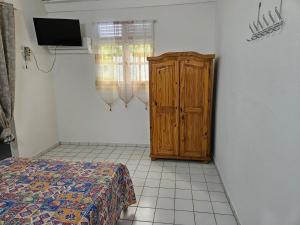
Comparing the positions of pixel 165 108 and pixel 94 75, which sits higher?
pixel 94 75

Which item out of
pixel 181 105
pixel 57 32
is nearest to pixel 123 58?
pixel 57 32

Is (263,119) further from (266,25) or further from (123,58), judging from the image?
(123,58)

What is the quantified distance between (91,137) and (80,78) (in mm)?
1251

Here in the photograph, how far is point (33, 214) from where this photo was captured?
4.41ft

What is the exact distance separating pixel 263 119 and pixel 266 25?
2.12ft

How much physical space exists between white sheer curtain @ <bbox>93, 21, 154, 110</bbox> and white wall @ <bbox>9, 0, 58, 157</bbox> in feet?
3.35

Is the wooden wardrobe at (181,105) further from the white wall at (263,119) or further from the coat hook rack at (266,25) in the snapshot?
the coat hook rack at (266,25)

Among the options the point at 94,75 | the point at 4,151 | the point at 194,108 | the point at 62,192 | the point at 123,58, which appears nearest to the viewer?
the point at 62,192

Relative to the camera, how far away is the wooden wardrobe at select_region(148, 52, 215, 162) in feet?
10.6

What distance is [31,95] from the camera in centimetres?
366

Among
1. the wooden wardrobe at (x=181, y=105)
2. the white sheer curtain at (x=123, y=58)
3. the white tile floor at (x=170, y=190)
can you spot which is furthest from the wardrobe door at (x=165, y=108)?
the white sheer curtain at (x=123, y=58)

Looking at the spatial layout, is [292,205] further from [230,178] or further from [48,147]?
[48,147]

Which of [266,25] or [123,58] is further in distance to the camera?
[123,58]

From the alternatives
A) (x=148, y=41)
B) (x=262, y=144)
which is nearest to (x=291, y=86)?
(x=262, y=144)
